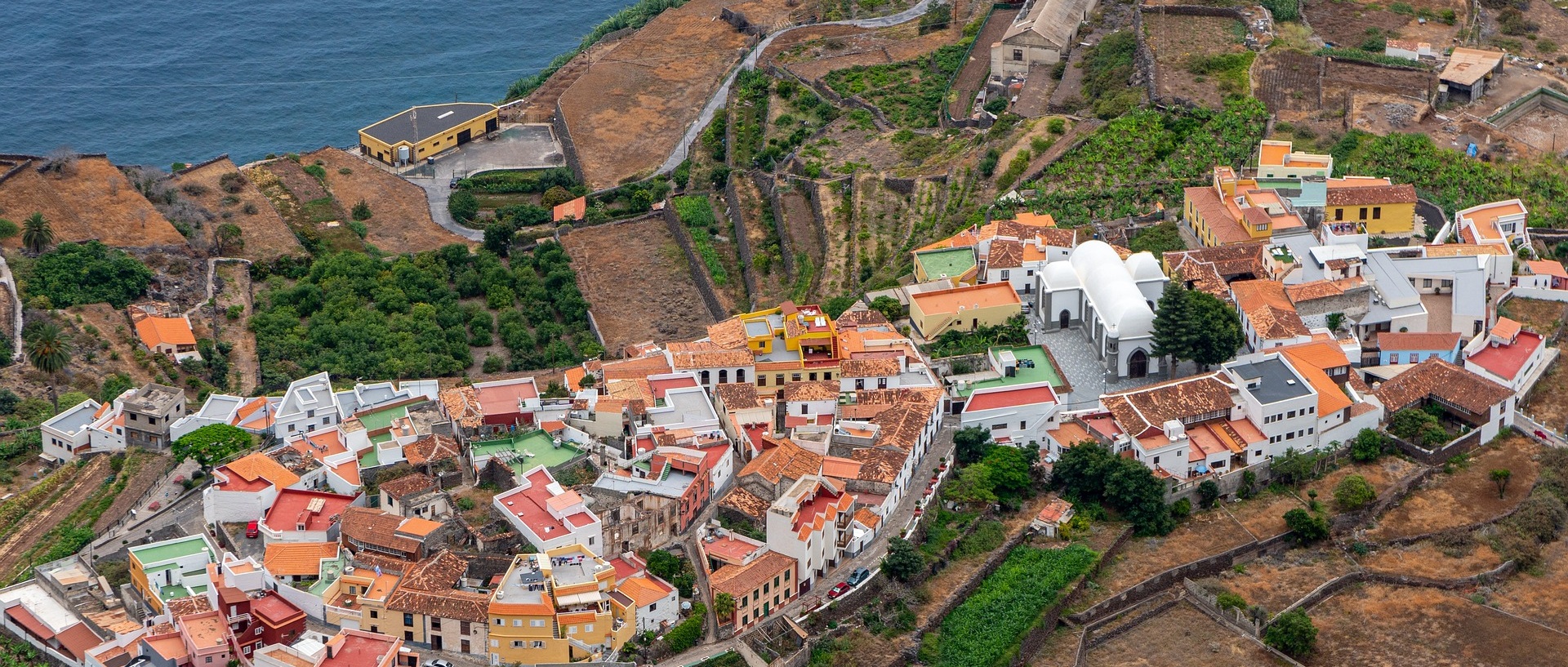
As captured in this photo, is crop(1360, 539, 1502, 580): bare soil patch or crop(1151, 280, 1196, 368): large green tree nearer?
crop(1360, 539, 1502, 580): bare soil patch

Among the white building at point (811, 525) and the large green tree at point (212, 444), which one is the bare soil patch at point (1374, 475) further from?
the large green tree at point (212, 444)

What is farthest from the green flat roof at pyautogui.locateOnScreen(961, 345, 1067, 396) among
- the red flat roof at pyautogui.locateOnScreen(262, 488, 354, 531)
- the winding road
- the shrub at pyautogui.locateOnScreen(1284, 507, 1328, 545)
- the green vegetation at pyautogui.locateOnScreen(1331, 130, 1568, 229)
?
the winding road

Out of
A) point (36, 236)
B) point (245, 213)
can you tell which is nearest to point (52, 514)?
point (36, 236)

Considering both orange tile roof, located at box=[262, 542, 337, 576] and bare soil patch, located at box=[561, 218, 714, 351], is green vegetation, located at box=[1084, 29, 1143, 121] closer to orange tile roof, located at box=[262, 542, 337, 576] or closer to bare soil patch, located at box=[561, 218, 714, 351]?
bare soil patch, located at box=[561, 218, 714, 351]

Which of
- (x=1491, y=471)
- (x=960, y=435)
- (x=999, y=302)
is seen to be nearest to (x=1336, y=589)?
(x=1491, y=471)

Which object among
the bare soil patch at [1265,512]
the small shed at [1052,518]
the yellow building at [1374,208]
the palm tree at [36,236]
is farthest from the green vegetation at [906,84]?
the palm tree at [36,236]
